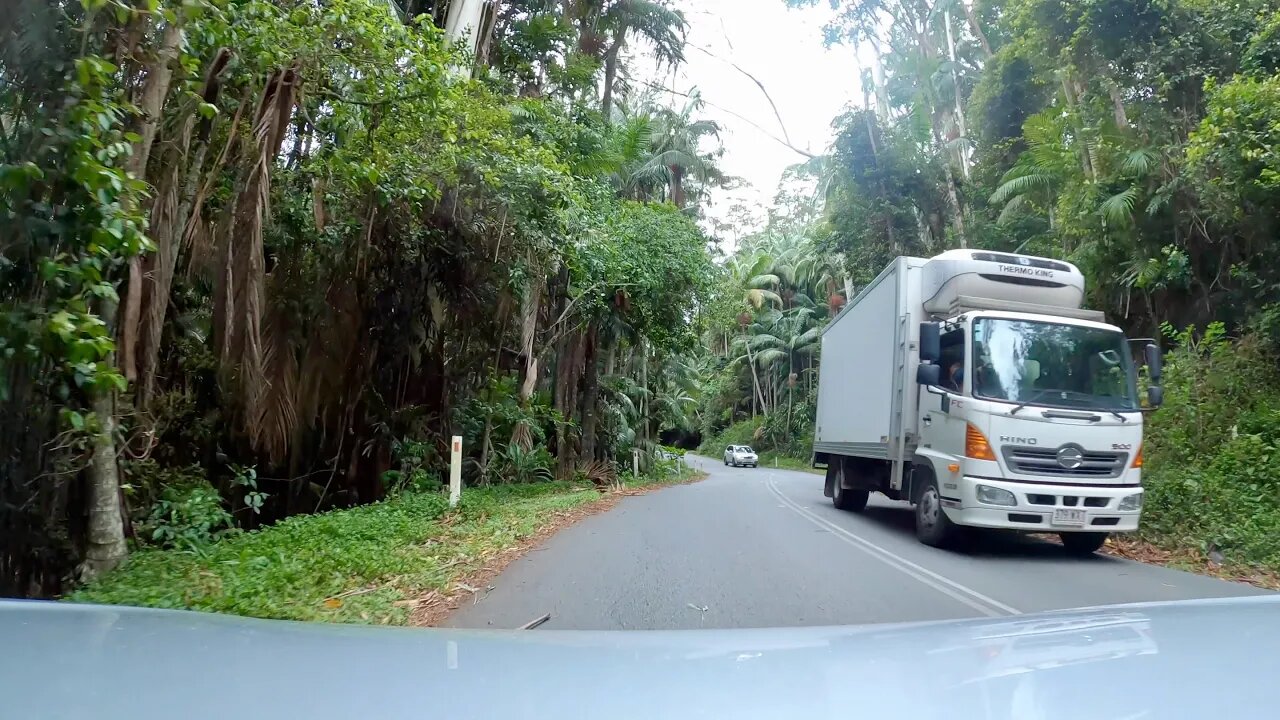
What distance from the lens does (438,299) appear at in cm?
1517

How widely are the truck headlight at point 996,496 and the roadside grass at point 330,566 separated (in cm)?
547

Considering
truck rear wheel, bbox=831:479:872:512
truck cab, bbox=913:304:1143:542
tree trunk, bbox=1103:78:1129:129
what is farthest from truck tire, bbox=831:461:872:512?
tree trunk, bbox=1103:78:1129:129

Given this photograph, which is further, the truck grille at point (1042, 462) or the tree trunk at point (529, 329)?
the tree trunk at point (529, 329)

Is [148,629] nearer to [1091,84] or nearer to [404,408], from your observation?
[404,408]

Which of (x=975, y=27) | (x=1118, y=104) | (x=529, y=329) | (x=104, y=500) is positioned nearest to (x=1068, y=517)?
(x=104, y=500)

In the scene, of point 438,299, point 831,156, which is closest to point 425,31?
point 438,299

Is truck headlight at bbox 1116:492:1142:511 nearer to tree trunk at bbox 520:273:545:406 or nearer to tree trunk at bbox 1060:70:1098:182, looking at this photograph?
tree trunk at bbox 1060:70:1098:182

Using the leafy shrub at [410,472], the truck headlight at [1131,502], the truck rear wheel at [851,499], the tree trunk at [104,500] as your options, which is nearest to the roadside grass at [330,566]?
the tree trunk at [104,500]

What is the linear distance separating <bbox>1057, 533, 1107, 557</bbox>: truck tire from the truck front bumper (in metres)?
0.71

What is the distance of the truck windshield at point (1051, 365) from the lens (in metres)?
9.39

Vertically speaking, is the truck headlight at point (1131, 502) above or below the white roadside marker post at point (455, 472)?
above

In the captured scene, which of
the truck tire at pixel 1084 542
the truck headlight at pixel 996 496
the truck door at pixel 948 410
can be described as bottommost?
the truck tire at pixel 1084 542

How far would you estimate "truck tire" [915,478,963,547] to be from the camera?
10052 millimetres

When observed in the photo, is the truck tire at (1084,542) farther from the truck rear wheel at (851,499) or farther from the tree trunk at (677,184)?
the tree trunk at (677,184)
